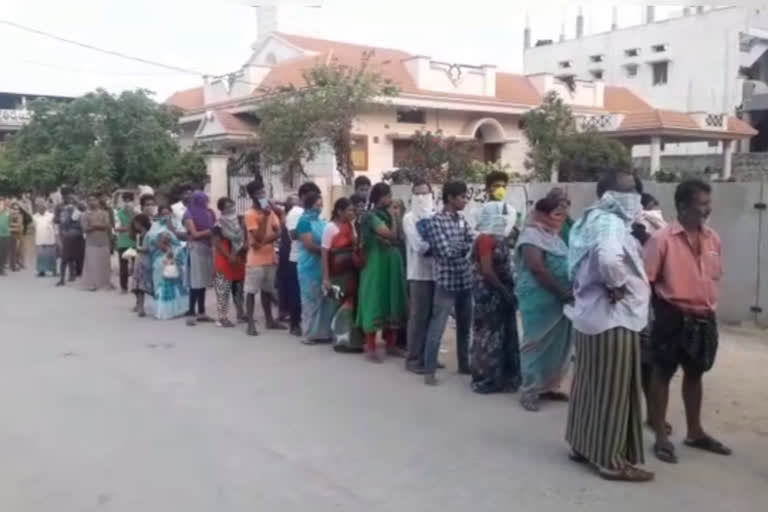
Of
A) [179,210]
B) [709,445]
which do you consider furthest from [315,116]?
[709,445]

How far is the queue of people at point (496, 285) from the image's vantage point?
4605 mm

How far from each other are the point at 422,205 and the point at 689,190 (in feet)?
9.02

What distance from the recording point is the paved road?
4.41 m

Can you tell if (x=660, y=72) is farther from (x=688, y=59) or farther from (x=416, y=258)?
(x=416, y=258)

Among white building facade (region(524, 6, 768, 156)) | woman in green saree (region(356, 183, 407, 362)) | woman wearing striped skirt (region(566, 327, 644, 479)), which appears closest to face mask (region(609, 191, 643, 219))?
woman wearing striped skirt (region(566, 327, 644, 479))

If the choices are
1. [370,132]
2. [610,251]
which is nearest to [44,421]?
[610,251]

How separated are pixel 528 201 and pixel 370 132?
11.1 metres

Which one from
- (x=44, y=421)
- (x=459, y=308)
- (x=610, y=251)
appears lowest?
(x=44, y=421)

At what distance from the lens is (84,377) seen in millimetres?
7355

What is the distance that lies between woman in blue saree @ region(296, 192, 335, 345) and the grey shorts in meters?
0.80

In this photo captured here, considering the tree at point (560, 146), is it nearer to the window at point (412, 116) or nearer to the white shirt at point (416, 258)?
the window at point (412, 116)

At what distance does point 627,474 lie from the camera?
14.9 feet

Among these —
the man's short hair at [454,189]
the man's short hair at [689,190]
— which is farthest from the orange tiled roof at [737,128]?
the man's short hair at [689,190]

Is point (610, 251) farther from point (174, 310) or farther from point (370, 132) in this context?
point (370, 132)
